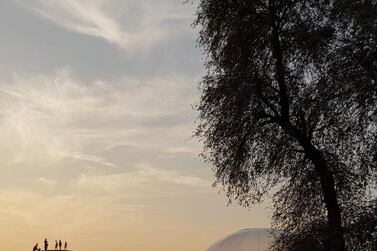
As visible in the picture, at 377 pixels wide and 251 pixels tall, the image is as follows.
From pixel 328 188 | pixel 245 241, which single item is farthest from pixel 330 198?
pixel 245 241

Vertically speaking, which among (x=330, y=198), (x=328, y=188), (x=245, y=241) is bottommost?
(x=330, y=198)

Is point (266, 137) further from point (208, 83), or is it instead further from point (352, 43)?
point (352, 43)

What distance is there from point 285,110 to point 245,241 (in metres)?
44.7

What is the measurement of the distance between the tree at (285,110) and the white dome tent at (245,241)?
135ft

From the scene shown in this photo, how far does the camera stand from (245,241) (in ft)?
225

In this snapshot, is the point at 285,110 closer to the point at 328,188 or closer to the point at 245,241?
the point at 328,188

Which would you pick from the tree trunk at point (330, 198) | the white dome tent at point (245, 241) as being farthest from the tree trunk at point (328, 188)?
the white dome tent at point (245, 241)

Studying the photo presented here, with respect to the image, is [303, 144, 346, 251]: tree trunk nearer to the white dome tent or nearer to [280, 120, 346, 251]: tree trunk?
[280, 120, 346, 251]: tree trunk

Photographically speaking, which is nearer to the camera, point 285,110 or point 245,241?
point 285,110

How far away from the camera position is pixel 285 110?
2616 centimetres

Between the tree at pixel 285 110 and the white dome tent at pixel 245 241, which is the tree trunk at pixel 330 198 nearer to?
the tree at pixel 285 110

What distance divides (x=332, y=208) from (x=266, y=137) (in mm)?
4433

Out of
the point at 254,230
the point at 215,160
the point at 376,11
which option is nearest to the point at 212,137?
the point at 215,160

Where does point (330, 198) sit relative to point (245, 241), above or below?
below
